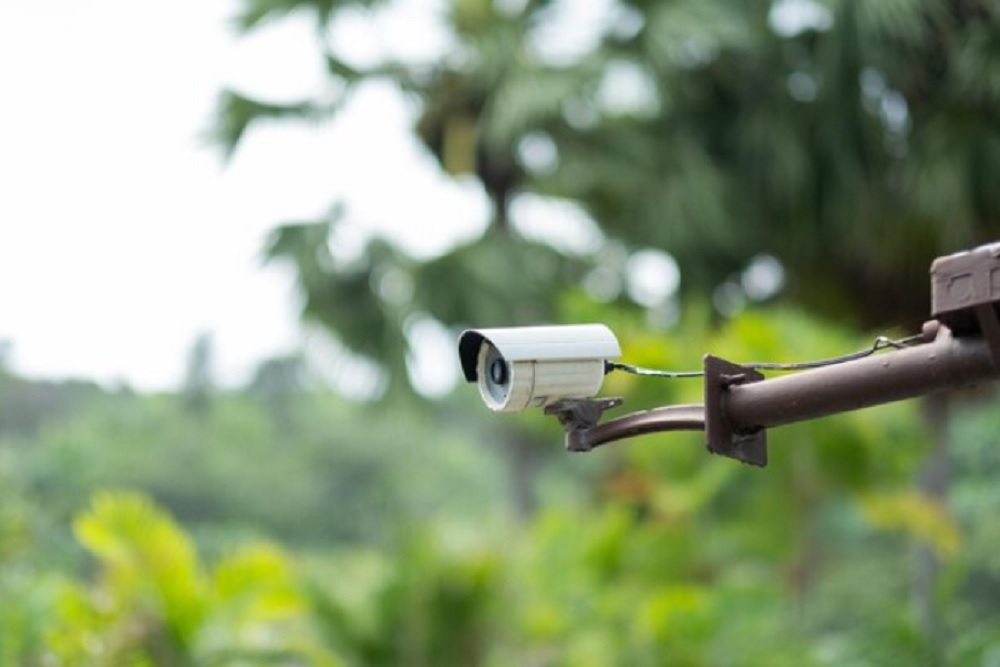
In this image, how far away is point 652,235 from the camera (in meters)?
12.1

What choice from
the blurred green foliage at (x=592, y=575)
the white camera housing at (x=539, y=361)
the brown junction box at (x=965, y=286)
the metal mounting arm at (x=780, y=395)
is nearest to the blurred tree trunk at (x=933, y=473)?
the blurred green foliage at (x=592, y=575)

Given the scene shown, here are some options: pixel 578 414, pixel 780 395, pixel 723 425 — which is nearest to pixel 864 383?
pixel 780 395

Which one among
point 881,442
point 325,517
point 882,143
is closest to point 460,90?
point 882,143

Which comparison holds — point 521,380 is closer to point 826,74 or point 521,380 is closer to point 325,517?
point 826,74

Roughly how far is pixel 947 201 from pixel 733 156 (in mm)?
1751

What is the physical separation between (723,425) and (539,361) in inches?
12.9

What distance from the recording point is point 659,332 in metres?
10.5

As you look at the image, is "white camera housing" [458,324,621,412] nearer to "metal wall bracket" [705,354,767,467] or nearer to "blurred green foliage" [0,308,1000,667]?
"metal wall bracket" [705,354,767,467]

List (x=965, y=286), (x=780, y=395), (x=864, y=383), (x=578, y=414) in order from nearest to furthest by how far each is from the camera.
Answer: (x=965, y=286)
(x=864, y=383)
(x=780, y=395)
(x=578, y=414)

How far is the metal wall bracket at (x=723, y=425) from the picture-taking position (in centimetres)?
301

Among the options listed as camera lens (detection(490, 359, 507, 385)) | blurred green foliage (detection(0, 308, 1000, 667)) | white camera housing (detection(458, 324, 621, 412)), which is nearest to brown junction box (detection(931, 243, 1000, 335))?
white camera housing (detection(458, 324, 621, 412))

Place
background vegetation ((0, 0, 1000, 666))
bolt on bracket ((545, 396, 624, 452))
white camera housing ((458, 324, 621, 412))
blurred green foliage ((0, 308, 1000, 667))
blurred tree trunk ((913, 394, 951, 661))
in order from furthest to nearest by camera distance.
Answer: blurred tree trunk ((913, 394, 951, 661)) → background vegetation ((0, 0, 1000, 666)) → blurred green foliage ((0, 308, 1000, 667)) → bolt on bracket ((545, 396, 624, 452)) → white camera housing ((458, 324, 621, 412))

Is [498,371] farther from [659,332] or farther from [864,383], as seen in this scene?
[659,332]

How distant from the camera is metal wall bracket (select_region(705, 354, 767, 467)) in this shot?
3006 millimetres
